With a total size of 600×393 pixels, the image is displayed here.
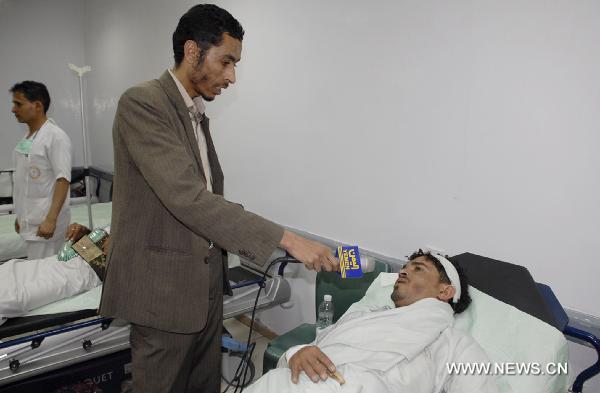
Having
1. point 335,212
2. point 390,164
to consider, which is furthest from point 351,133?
point 335,212

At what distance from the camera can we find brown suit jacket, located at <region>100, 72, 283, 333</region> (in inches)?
46.5

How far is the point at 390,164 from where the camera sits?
2.15 metres

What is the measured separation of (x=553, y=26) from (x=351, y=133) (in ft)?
3.46

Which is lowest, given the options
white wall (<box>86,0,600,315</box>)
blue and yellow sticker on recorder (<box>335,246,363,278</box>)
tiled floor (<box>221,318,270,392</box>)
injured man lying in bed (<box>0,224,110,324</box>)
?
tiled floor (<box>221,318,270,392</box>)

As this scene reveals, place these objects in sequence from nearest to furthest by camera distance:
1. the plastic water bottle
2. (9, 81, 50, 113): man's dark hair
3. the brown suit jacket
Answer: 1. the brown suit jacket
2. the plastic water bottle
3. (9, 81, 50, 113): man's dark hair

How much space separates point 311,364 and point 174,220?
62 cm

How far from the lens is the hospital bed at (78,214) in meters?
3.48

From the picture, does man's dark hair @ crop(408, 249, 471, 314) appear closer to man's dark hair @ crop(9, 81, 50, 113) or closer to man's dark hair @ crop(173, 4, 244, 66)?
man's dark hair @ crop(173, 4, 244, 66)

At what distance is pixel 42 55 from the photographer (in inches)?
204

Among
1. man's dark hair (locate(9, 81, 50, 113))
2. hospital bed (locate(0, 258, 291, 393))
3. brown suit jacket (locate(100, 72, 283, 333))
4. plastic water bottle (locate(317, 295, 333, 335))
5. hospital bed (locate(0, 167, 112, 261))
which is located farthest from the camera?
hospital bed (locate(0, 167, 112, 261))

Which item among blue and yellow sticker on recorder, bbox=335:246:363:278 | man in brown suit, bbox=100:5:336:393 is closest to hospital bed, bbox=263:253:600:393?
blue and yellow sticker on recorder, bbox=335:246:363:278

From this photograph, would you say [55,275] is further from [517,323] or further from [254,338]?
[517,323]

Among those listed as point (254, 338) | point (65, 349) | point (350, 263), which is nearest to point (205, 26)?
point (350, 263)

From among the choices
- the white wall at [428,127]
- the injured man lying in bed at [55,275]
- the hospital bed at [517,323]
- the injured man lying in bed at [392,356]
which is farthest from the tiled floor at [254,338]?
the injured man lying in bed at [392,356]
